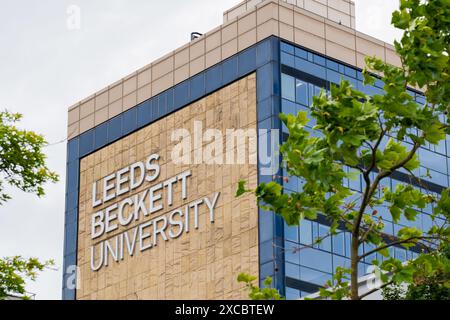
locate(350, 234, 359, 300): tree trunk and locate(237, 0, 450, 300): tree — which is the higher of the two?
locate(237, 0, 450, 300): tree

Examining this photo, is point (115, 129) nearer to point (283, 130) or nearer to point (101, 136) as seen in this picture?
point (101, 136)

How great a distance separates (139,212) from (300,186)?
1453cm

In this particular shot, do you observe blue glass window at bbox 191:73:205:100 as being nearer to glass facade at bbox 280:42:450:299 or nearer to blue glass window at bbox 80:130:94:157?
glass facade at bbox 280:42:450:299

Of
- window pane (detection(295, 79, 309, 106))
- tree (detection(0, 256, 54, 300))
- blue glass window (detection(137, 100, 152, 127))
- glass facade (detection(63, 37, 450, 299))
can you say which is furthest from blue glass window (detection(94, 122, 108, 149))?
tree (detection(0, 256, 54, 300))

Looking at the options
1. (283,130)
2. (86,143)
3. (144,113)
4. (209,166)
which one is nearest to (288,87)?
(283,130)

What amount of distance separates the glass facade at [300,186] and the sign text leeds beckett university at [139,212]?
6.29 metres

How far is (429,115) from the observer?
17797 mm

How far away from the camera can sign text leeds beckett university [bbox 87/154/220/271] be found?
72.2 meters

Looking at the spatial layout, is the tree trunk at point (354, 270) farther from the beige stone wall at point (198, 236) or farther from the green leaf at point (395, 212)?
the beige stone wall at point (198, 236)

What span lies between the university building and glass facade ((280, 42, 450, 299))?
0.08 m
